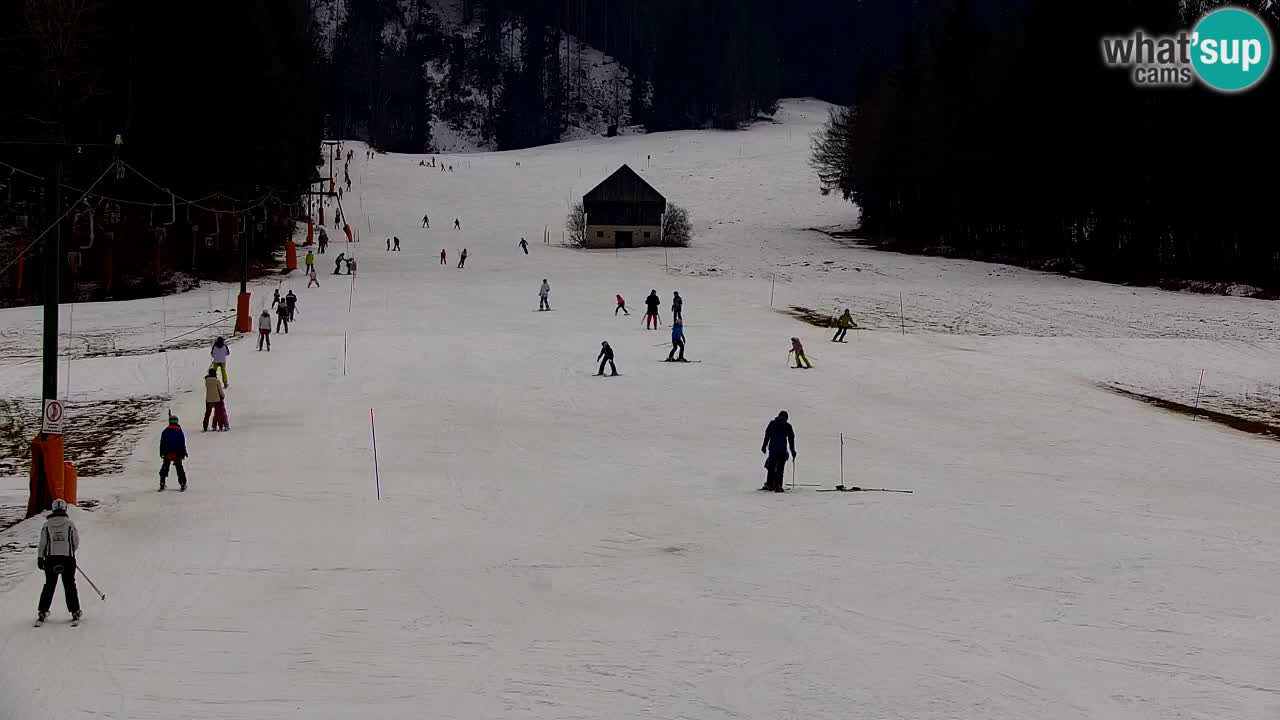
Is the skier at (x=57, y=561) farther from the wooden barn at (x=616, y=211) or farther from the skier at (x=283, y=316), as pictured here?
the wooden barn at (x=616, y=211)

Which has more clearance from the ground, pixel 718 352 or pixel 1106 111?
pixel 1106 111

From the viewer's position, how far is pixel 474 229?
83938mm

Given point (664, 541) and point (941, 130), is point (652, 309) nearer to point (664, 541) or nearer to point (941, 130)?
point (664, 541)

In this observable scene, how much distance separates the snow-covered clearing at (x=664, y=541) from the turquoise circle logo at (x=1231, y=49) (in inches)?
983

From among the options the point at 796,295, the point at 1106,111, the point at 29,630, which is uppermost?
the point at 1106,111

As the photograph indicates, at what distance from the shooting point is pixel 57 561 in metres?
11.3

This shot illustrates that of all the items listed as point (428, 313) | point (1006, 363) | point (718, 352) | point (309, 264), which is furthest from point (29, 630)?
point (309, 264)

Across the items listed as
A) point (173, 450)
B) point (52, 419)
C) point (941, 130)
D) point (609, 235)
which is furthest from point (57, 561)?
point (941, 130)

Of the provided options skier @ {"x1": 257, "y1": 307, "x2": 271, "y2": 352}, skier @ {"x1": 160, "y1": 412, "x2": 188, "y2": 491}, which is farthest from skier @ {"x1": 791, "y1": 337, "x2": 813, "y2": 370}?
skier @ {"x1": 160, "y1": 412, "x2": 188, "y2": 491}

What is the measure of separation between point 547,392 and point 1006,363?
623 inches

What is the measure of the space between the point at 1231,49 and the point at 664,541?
189ft

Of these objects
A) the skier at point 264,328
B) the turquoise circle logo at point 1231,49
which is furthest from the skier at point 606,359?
the turquoise circle logo at point 1231,49

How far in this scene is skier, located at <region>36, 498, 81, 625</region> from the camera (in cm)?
1134

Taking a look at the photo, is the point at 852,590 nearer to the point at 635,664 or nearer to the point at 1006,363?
the point at 635,664
